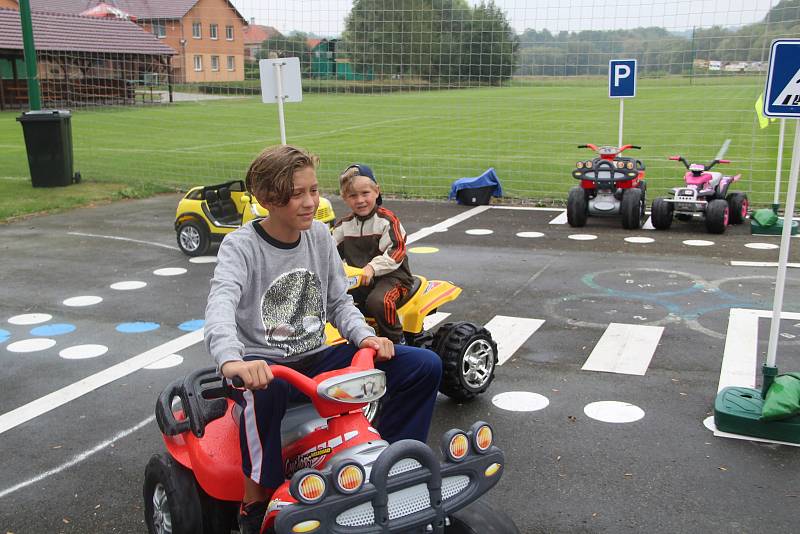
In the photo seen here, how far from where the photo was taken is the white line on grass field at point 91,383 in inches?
180

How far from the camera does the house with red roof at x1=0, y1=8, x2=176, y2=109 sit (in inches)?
761

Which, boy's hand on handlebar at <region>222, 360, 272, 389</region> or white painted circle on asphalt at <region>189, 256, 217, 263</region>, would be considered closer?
boy's hand on handlebar at <region>222, 360, 272, 389</region>

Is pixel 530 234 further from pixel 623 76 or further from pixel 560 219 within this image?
pixel 623 76

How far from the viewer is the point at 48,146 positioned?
13.5 m

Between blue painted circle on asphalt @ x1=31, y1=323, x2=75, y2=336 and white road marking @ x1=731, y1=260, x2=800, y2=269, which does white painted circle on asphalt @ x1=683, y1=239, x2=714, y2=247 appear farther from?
blue painted circle on asphalt @ x1=31, y1=323, x2=75, y2=336

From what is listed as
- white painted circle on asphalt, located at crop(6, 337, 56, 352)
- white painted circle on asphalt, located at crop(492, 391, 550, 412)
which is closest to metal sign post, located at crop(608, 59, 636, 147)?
white painted circle on asphalt, located at crop(492, 391, 550, 412)

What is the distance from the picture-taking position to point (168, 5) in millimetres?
45531

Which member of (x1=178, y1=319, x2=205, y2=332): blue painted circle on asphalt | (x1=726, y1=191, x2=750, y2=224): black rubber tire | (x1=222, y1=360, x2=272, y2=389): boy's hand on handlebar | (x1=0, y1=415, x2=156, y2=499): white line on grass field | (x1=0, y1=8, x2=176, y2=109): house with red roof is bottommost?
(x1=0, y1=415, x2=156, y2=499): white line on grass field

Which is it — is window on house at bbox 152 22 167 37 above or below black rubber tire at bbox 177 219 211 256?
above

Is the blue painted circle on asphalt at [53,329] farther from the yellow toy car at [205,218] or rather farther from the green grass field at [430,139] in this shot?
the green grass field at [430,139]

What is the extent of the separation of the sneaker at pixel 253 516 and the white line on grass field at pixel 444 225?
21.4ft

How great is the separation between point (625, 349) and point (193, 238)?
4940 mm

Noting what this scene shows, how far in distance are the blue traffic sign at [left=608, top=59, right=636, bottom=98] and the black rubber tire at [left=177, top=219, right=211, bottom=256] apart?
5.62 metres

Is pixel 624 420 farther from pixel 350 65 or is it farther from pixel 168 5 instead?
pixel 168 5
